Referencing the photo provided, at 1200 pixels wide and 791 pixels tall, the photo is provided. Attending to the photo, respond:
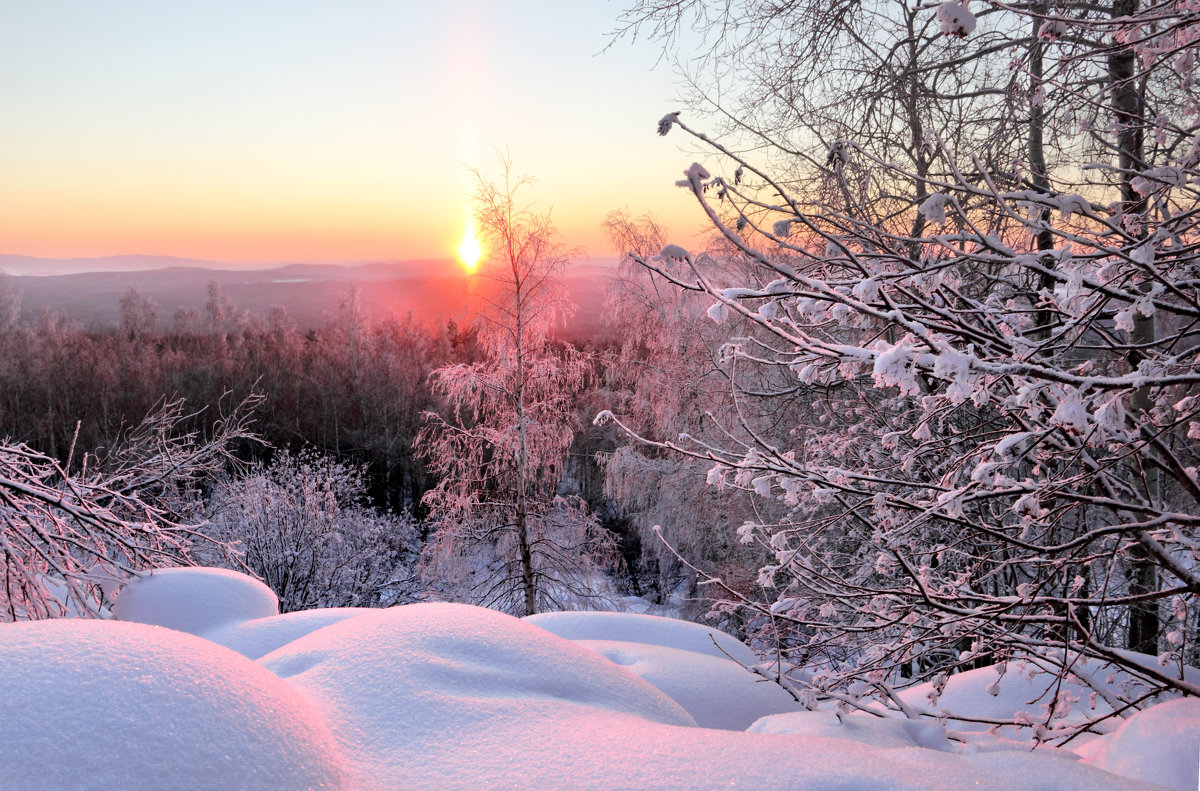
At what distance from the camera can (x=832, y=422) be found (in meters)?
7.73

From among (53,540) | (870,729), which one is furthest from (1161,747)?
(53,540)

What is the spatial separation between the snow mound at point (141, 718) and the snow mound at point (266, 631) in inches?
63.5

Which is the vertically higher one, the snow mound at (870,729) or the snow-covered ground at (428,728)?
the snow-covered ground at (428,728)

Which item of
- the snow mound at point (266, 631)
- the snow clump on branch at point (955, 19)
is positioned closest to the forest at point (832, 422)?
the snow clump on branch at point (955, 19)

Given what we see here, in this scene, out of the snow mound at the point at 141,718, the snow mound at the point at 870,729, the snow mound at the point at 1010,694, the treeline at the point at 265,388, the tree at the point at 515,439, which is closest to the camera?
the snow mound at the point at 141,718

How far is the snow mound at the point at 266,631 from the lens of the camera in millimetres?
3541

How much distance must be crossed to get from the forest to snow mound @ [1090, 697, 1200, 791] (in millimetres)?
103

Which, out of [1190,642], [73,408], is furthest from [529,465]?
[73,408]

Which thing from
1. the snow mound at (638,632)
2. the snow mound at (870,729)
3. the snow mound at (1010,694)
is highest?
the snow mound at (870,729)

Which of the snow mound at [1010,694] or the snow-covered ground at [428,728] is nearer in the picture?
the snow-covered ground at [428,728]

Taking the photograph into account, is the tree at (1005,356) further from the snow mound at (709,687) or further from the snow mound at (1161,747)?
the snow mound at (709,687)

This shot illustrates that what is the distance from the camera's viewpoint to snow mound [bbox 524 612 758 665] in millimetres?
4883

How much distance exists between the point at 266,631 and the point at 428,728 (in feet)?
6.65

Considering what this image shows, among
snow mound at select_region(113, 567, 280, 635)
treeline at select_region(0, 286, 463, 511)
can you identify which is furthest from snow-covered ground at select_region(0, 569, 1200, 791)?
treeline at select_region(0, 286, 463, 511)
